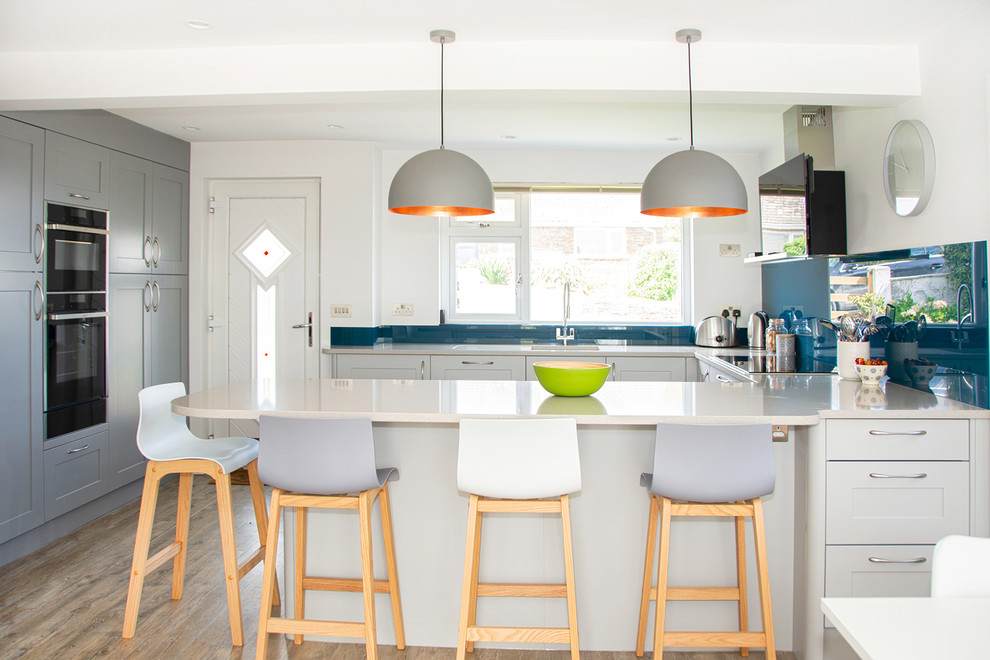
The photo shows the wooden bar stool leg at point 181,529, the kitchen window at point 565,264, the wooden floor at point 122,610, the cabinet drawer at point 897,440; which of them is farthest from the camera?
the kitchen window at point 565,264

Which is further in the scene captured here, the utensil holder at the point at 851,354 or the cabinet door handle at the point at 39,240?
the cabinet door handle at the point at 39,240

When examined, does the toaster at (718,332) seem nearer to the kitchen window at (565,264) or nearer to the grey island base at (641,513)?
the kitchen window at (565,264)

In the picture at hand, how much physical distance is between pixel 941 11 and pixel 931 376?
4.84 feet

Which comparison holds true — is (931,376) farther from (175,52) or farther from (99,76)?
(99,76)

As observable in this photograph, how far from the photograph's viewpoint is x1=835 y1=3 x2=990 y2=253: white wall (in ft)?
8.39

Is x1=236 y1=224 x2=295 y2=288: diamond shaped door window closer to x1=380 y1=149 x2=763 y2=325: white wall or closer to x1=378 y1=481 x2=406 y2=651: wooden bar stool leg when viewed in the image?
x1=380 y1=149 x2=763 y2=325: white wall

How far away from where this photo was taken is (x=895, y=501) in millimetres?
2352

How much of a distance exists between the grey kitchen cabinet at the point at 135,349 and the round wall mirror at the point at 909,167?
170 inches

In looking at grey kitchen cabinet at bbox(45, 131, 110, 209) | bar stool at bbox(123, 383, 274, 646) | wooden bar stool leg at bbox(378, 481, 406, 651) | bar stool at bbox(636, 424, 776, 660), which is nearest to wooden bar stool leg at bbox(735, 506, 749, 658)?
bar stool at bbox(636, 424, 776, 660)

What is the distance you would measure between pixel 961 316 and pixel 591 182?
9.93 ft

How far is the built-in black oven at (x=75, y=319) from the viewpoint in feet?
11.8

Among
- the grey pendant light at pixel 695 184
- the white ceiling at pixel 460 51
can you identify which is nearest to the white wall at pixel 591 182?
the white ceiling at pixel 460 51

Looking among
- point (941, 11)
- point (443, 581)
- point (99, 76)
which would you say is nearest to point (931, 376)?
point (941, 11)

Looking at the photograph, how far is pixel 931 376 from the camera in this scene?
2850mm
